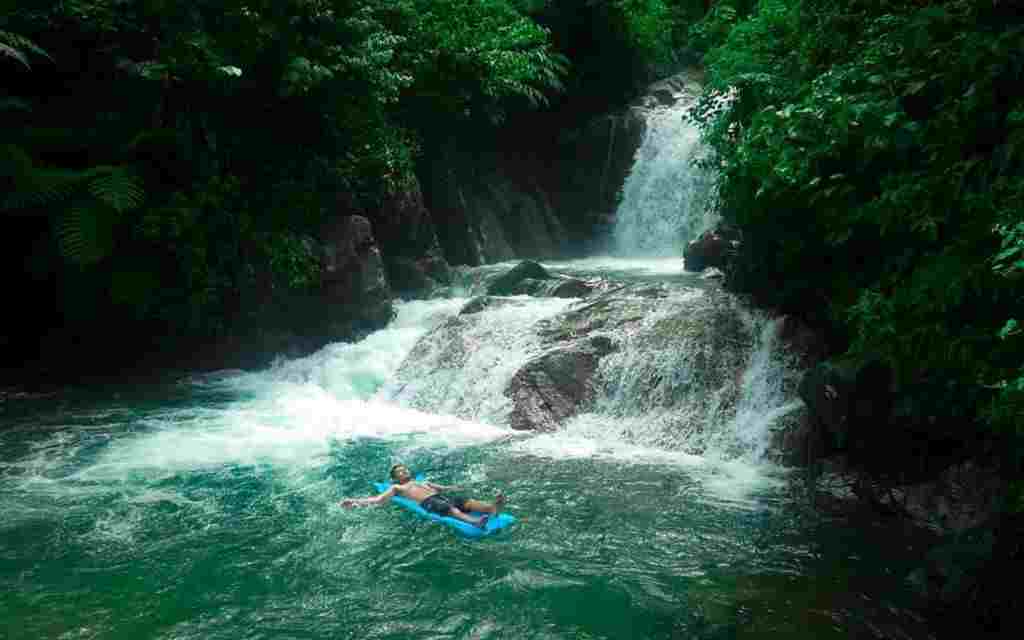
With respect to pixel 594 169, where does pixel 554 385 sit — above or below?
below

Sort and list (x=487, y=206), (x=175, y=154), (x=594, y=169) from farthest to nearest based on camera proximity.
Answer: (x=594, y=169) < (x=487, y=206) < (x=175, y=154)

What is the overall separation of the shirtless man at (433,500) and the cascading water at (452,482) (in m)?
0.14

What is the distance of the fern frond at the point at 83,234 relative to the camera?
8523 millimetres

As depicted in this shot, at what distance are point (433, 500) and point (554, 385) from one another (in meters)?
3.14

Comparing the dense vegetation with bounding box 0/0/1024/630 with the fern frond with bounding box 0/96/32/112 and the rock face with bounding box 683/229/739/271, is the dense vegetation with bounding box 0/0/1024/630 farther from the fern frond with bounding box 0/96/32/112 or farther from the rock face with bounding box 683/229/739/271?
the rock face with bounding box 683/229/739/271

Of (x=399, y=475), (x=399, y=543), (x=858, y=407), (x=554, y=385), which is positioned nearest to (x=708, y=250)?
(x=554, y=385)

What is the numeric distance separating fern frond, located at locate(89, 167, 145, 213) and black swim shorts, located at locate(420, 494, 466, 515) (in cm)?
502

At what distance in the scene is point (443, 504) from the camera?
5.83 meters

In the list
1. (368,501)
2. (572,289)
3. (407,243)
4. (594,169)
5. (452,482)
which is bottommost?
(452,482)

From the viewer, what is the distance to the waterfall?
53.9ft

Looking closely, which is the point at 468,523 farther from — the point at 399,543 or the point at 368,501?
the point at 368,501

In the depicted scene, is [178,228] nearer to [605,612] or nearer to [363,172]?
[363,172]

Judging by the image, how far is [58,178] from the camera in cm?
863

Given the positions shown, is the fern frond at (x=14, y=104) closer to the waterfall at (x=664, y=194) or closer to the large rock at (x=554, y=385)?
the large rock at (x=554, y=385)
